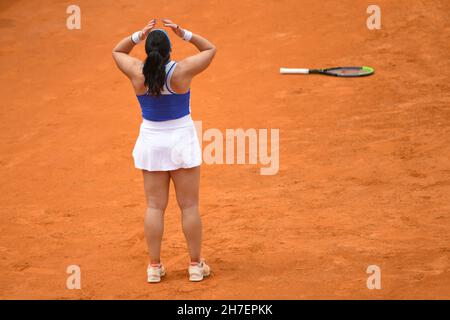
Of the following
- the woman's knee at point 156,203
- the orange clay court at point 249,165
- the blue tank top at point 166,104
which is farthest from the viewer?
the orange clay court at point 249,165

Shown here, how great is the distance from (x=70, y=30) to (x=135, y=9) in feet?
4.05

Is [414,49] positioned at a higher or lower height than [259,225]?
higher

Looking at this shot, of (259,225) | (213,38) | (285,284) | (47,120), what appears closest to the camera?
(285,284)

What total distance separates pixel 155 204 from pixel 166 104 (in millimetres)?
860

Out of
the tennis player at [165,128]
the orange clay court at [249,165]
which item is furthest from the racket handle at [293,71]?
the tennis player at [165,128]

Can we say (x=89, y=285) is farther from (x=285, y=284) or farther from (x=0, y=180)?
(x=0, y=180)

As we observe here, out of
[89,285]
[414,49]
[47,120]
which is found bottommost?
[89,285]

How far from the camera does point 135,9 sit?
1505 centimetres

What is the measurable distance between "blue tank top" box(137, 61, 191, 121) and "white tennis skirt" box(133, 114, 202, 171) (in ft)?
0.15

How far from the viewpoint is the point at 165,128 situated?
22.4 feet

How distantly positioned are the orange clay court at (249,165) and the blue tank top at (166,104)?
4.61 feet

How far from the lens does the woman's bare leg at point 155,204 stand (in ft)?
22.9

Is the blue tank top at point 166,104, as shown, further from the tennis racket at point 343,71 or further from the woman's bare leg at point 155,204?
the tennis racket at point 343,71

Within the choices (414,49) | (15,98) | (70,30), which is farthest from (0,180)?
(414,49)
